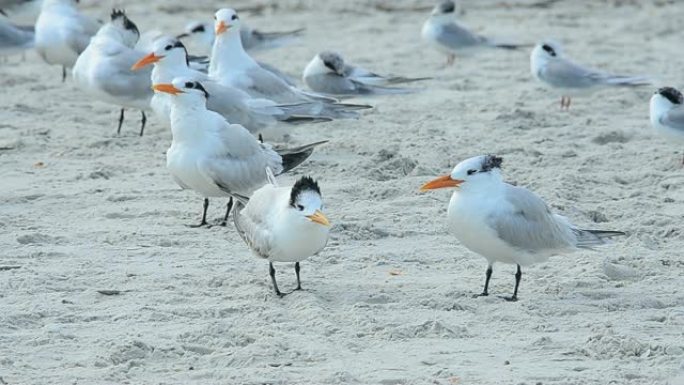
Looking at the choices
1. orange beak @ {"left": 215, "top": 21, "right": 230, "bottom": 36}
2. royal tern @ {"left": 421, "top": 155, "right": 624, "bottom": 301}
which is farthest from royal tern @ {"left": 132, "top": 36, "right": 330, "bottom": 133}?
royal tern @ {"left": 421, "top": 155, "right": 624, "bottom": 301}

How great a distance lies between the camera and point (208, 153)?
20.6 ft

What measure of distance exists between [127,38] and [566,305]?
429 centimetres

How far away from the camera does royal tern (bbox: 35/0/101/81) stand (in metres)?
9.37

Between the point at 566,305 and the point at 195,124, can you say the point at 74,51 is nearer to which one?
the point at 195,124

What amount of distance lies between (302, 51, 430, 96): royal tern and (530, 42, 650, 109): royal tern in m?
0.87

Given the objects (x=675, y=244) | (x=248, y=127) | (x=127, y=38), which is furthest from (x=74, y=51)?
(x=675, y=244)

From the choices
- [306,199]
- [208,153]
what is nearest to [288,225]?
[306,199]

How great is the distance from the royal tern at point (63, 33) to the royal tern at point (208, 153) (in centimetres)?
315

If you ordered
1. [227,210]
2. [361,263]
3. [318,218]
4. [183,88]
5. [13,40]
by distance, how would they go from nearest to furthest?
1. [318,218]
2. [361,263]
3. [183,88]
4. [227,210]
5. [13,40]

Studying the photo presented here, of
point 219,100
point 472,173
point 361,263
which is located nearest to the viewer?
point 472,173

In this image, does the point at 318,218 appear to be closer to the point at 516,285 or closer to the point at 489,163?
the point at 489,163

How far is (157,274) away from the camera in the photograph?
5555 millimetres

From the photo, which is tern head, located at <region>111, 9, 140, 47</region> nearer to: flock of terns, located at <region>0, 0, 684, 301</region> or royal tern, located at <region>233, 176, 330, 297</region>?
flock of terns, located at <region>0, 0, 684, 301</region>

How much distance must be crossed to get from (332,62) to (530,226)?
366cm
